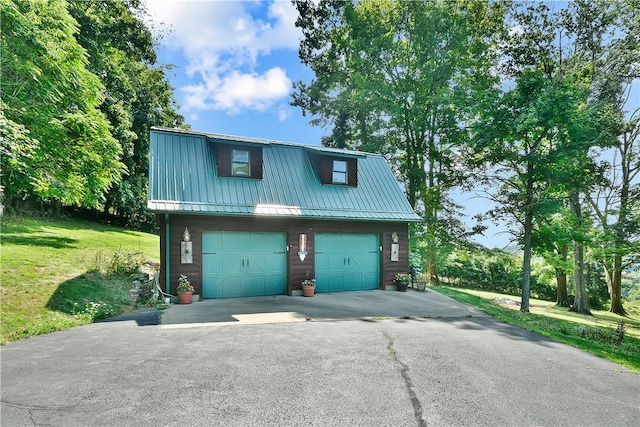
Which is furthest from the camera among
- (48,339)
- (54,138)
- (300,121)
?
(300,121)

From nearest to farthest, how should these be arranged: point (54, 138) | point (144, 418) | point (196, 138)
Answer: point (144, 418) → point (54, 138) → point (196, 138)

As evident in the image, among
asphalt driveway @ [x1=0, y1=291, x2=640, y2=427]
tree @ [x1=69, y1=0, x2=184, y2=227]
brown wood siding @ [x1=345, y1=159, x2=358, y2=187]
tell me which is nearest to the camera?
asphalt driveway @ [x1=0, y1=291, x2=640, y2=427]

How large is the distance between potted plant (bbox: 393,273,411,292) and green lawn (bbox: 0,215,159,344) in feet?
32.3

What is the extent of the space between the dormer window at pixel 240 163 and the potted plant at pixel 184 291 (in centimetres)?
439

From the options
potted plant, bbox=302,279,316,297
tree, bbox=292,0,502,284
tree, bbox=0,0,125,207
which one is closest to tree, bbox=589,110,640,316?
tree, bbox=292,0,502,284

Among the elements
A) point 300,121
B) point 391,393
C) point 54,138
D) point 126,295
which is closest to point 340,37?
point 300,121

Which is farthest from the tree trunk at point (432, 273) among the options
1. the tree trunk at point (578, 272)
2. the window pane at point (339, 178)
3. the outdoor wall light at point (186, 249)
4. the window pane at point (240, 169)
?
the outdoor wall light at point (186, 249)

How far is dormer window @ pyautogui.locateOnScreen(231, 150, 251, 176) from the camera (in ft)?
43.4

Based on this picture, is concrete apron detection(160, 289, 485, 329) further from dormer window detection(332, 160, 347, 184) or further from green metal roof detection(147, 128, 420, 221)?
dormer window detection(332, 160, 347, 184)

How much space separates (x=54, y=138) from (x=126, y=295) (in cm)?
603

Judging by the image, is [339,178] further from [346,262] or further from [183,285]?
[183,285]

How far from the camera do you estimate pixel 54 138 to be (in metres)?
11.8

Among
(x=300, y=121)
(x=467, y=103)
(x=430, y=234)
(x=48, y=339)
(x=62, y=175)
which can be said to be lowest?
(x=48, y=339)

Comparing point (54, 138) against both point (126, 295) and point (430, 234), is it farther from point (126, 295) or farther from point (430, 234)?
point (430, 234)
